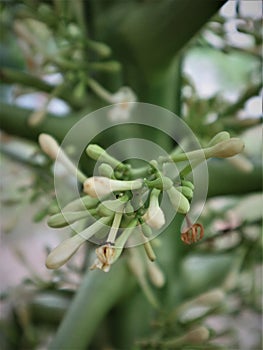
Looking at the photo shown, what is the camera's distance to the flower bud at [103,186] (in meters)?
0.31

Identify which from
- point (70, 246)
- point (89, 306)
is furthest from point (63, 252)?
point (89, 306)

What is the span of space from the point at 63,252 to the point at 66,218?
0.06ft

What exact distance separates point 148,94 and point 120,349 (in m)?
0.25

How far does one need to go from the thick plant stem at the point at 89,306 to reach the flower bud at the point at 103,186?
0.23m

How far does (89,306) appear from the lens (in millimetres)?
536

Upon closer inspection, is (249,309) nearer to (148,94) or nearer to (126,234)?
(148,94)

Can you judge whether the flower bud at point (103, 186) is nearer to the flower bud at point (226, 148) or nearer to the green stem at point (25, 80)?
the flower bud at point (226, 148)

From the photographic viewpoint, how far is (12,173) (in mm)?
794

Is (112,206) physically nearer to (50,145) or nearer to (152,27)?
(50,145)

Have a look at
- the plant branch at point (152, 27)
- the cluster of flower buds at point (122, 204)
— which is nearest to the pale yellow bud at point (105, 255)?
the cluster of flower buds at point (122, 204)

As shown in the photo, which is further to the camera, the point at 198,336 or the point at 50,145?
the point at 198,336

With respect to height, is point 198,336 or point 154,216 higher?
point 154,216

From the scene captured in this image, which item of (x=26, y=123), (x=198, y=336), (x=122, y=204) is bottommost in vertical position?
(x=198, y=336)

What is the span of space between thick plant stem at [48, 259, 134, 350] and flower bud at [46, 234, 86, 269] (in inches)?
7.9
